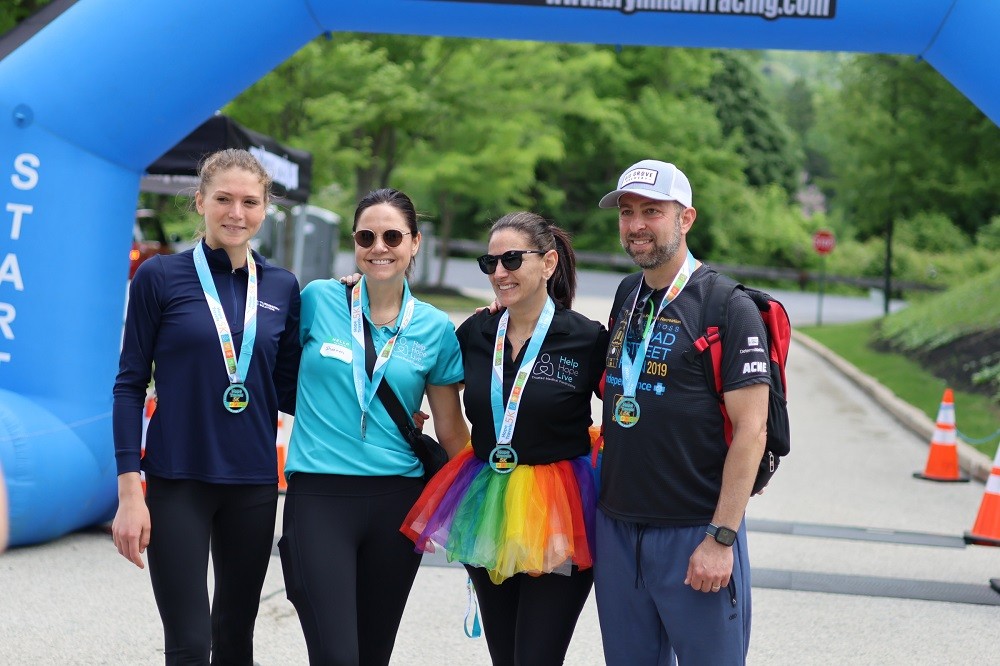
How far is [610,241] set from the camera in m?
48.2

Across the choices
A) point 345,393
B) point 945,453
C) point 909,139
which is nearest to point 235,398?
point 345,393

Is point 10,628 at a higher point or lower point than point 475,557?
lower

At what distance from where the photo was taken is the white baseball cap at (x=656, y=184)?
3426mm

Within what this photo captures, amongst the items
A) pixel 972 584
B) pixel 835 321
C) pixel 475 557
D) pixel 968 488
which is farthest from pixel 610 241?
pixel 475 557

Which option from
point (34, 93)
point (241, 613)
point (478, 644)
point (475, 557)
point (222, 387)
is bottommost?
point (478, 644)

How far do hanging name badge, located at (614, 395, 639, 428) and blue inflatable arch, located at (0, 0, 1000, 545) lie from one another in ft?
12.7

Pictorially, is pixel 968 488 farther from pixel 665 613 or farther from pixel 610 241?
pixel 610 241

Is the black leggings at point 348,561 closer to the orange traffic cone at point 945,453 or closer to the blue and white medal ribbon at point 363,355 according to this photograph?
the blue and white medal ribbon at point 363,355

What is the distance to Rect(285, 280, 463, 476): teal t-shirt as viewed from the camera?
3.68 metres

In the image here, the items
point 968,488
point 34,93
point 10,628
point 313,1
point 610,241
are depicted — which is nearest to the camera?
point 10,628

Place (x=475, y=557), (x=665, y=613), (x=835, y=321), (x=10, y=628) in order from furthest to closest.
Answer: (x=835, y=321) < (x=10, y=628) < (x=475, y=557) < (x=665, y=613)

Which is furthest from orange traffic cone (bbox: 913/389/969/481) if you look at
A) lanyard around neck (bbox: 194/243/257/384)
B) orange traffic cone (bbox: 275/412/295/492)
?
lanyard around neck (bbox: 194/243/257/384)

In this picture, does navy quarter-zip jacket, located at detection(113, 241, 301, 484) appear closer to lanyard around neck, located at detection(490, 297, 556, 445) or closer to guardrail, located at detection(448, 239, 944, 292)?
lanyard around neck, located at detection(490, 297, 556, 445)

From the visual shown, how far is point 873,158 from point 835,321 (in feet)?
22.2
